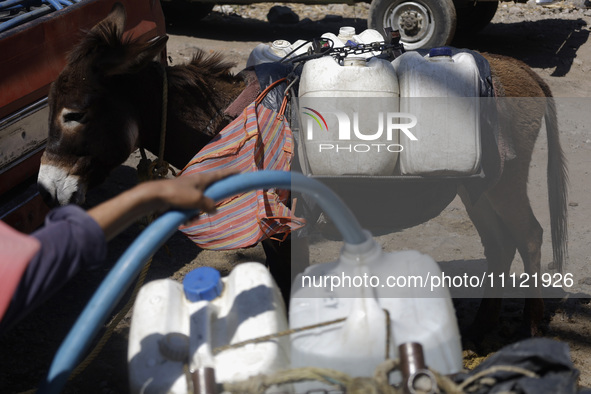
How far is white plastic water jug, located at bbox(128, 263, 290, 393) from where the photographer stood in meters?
1.49

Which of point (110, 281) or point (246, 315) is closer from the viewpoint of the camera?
point (110, 281)

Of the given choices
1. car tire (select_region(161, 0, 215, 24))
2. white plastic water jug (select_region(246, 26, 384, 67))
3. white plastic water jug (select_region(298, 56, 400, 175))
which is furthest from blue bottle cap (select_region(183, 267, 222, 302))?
car tire (select_region(161, 0, 215, 24))

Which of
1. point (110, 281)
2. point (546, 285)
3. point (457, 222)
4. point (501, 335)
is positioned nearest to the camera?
point (110, 281)

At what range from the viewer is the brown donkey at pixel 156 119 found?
2777mm

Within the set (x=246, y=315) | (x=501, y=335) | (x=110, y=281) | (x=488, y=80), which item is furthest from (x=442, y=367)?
(x=501, y=335)

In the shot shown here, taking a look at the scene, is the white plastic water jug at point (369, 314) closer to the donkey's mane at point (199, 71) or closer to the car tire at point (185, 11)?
the donkey's mane at point (199, 71)

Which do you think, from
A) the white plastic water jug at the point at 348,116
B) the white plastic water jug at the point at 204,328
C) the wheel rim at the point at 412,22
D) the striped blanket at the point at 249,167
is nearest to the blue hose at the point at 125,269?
the white plastic water jug at the point at 204,328

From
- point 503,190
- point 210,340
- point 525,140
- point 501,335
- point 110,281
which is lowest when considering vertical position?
point 501,335

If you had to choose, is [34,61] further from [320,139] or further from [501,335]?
[501,335]

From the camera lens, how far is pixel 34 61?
328 centimetres

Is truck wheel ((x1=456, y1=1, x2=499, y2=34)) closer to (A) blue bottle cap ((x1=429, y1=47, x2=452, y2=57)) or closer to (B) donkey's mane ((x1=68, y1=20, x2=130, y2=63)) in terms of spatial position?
(A) blue bottle cap ((x1=429, y1=47, x2=452, y2=57))

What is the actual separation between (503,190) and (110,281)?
99.5 inches

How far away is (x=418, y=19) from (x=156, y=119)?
216 inches

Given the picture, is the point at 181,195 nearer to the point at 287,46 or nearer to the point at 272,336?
the point at 272,336
